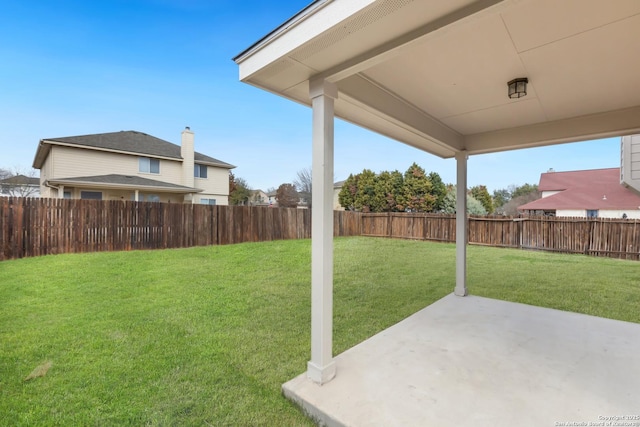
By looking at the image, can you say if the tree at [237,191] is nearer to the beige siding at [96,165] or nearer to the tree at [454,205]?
the beige siding at [96,165]

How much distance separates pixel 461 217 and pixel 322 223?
3.16 metres

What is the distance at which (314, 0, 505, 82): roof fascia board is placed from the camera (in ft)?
4.85

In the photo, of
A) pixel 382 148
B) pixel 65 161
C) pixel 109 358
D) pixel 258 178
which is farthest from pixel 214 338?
pixel 258 178

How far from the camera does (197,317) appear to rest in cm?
375

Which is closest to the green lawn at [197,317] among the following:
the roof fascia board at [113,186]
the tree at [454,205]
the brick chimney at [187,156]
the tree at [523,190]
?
the roof fascia board at [113,186]

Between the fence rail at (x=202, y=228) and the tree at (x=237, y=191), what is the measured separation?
48.3 ft

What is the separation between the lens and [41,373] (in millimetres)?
2404

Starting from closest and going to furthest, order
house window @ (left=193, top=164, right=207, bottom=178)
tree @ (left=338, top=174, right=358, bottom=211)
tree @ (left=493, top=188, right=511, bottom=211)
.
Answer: house window @ (left=193, top=164, right=207, bottom=178) < tree @ (left=338, top=174, right=358, bottom=211) < tree @ (left=493, top=188, right=511, bottom=211)

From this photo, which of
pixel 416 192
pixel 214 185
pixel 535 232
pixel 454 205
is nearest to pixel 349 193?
pixel 416 192

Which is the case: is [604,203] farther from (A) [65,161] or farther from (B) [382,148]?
(A) [65,161]

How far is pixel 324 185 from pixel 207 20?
34.9ft

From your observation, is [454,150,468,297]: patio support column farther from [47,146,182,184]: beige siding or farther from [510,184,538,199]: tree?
[510,184,538,199]: tree

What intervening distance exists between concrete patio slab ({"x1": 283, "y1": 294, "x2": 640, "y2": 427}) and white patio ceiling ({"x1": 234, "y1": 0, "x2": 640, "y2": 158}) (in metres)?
2.26

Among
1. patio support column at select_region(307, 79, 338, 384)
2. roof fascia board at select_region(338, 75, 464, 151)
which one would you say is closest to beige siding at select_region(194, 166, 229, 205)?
roof fascia board at select_region(338, 75, 464, 151)
